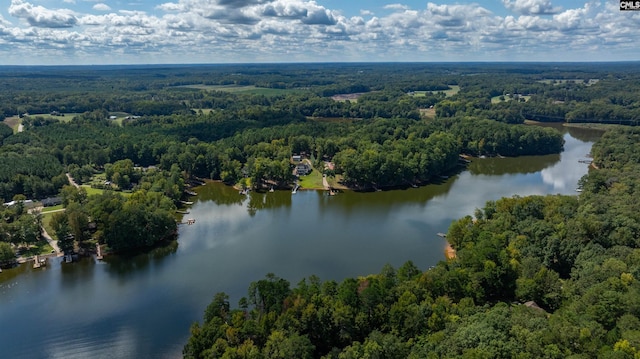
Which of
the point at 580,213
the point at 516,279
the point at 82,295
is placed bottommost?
the point at 82,295

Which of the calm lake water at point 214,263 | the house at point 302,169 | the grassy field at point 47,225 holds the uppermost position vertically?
the house at point 302,169

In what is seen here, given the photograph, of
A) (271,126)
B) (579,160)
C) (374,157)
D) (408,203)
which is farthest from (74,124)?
(579,160)

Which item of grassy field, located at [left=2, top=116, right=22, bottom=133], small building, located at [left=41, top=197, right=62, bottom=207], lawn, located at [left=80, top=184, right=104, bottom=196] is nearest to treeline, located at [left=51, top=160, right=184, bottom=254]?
small building, located at [left=41, top=197, right=62, bottom=207]

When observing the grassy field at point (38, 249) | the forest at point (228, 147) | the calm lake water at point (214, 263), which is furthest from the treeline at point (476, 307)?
the grassy field at point (38, 249)

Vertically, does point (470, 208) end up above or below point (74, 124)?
below

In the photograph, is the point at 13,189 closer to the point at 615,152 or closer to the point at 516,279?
the point at 516,279

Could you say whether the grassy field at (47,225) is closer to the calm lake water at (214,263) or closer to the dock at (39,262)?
the dock at (39,262)

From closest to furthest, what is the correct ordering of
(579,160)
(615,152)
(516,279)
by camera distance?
(516,279)
(615,152)
(579,160)
